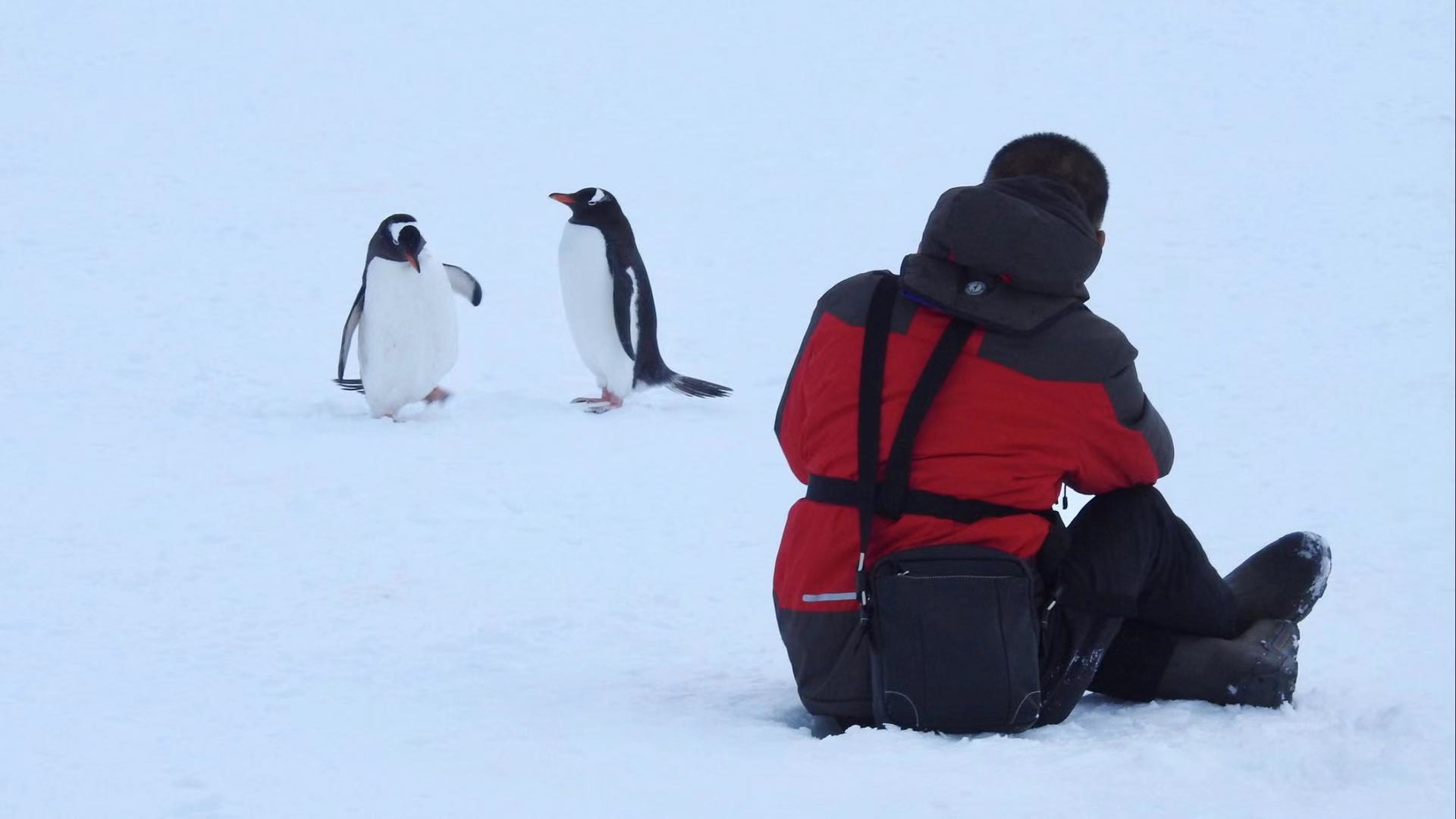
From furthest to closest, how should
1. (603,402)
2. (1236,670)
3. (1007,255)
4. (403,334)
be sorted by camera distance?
1. (603,402)
2. (403,334)
3. (1236,670)
4. (1007,255)

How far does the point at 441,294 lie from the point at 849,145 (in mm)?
6611

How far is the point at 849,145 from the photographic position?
38.1 ft

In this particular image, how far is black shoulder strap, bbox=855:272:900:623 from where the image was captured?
2.02 m

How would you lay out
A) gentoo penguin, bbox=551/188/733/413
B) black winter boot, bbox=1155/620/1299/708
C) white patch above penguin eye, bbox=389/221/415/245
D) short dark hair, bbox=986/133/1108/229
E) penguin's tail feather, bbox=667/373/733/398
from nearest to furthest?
short dark hair, bbox=986/133/1108/229 < black winter boot, bbox=1155/620/1299/708 < white patch above penguin eye, bbox=389/221/415/245 < penguin's tail feather, bbox=667/373/733/398 < gentoo penguin, bbox=551/188/733/413

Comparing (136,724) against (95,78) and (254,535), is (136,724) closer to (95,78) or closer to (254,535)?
(254,535)

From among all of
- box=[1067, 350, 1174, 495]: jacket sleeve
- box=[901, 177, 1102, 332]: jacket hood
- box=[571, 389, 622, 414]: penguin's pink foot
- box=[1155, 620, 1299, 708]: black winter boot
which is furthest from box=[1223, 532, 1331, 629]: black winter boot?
box=[571, 389, 622, 414]: penguin's pink foot

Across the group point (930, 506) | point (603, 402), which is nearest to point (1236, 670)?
point (930, 506)

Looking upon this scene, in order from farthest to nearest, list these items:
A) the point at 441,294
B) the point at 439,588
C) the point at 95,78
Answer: the point at 95,78, the point at 441,294, the point at 439,588

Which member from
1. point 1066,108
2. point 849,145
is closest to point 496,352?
point 849,145

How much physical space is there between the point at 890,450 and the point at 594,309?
401 centimetres

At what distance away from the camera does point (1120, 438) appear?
2.03 metres

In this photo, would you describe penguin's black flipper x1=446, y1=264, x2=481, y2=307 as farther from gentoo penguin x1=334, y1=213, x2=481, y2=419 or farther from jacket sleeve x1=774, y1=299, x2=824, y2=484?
jacket sleeve x1=774, y1=299, x2=824, y2=484

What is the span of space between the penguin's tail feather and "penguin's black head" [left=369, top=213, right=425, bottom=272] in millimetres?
1069

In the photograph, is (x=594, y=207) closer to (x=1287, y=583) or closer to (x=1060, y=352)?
(x=1287, y=583)
